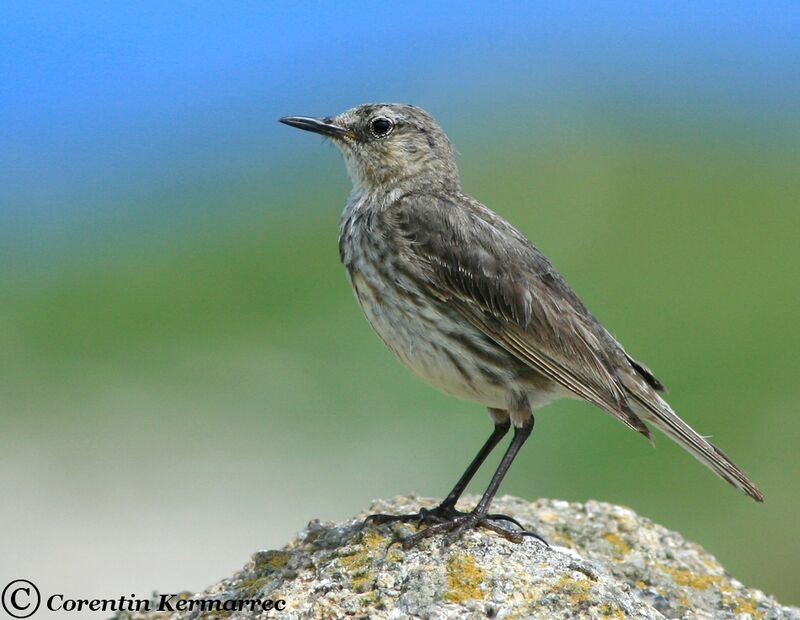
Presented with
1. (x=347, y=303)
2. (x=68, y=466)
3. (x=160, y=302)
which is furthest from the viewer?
(x=160, y=302)

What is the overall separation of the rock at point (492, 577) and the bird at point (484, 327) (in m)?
0.39

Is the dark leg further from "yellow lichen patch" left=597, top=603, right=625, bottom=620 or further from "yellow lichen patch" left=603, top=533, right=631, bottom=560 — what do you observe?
"yellow lichen patch" left=597, top=603, right=625, bottom=620

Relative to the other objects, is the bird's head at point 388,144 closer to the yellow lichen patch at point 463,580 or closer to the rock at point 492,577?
the rock at point 492,577

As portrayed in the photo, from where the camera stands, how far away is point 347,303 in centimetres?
2666

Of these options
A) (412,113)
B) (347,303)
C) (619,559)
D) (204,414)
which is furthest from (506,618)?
(347,303)

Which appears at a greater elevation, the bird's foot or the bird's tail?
the bird's tail

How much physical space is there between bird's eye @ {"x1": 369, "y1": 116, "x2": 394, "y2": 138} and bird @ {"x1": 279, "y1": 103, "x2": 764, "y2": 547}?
0.69 meters

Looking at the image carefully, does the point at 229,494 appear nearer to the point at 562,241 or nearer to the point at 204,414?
the point at 204,414

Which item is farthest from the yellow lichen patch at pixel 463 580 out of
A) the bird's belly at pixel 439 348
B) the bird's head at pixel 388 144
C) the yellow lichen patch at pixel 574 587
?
the bird's head at pixel 388 144

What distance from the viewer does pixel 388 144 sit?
951 cm

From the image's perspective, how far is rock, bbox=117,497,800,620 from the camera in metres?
6.46

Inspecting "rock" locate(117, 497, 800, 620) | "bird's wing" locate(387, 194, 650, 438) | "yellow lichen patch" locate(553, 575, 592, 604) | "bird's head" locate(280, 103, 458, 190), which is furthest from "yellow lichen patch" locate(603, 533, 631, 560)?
"bird's head" locate(280, 103, 458, 190)

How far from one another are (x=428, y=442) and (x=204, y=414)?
468cm

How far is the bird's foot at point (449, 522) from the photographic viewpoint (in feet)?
23.8
